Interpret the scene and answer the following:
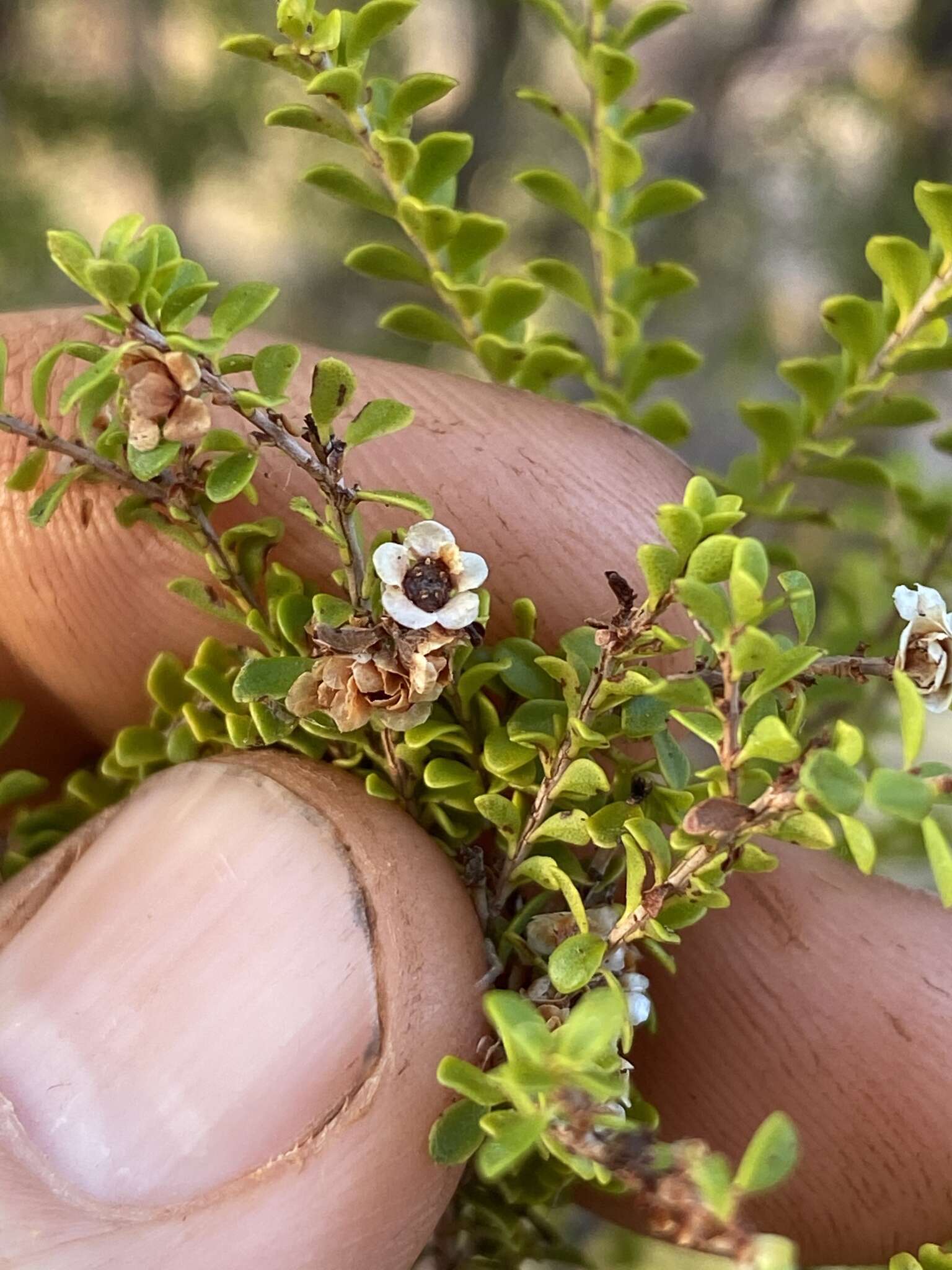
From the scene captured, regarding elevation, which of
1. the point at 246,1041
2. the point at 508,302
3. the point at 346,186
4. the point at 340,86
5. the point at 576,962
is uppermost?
the point at 340,86

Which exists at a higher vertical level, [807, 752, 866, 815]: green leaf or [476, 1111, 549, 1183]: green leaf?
[807, 752, 866, 815]: green leaf

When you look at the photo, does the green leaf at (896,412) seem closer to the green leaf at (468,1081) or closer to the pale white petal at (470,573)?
the pale white petal at (470,573)

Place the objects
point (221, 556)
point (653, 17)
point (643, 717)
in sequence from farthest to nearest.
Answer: point (653, 17) < point (221, 556) < point (643, 717)

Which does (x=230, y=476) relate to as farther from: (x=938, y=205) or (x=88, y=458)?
(x=938, y=205)

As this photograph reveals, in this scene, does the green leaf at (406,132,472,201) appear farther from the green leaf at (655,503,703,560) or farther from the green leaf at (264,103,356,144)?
the green leaf at (655,503,703,560)

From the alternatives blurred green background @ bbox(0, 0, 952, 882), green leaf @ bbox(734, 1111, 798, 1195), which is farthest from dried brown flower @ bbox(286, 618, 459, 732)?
blurred green background @ bbox(0, 0, 952, 882)

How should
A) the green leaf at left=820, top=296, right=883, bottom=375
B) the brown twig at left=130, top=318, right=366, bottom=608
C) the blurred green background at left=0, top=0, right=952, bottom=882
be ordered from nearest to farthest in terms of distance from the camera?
the brown twig at left=130, top=318, right=366, bottom=608 < the green leaf at left=820, top=296, right=883, bottom=375 < the blurred green background at left=0, top=0, right=952, bottom=882

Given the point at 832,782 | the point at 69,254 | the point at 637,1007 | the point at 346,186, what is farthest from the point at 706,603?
the point at 346,186

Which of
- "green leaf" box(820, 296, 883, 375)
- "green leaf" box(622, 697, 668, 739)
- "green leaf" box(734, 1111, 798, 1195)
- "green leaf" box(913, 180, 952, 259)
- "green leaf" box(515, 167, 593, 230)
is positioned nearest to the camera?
"green leaf" box(734, 1111, 798, 1195)
